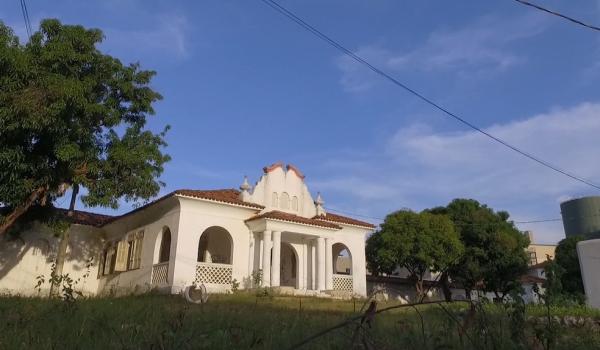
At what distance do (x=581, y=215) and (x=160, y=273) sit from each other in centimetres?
7259

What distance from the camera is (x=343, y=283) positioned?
23.3 meters

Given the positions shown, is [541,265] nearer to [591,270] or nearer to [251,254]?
[591,270]

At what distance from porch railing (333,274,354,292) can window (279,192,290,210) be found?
13.0 feet

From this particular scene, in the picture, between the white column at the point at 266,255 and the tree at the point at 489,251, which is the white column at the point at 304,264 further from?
the tree at the point at 489,251

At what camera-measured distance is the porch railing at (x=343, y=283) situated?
75.3 feet

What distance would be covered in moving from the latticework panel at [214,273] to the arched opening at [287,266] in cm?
477

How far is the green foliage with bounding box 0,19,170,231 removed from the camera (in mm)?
14695

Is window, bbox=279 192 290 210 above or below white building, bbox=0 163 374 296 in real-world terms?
above

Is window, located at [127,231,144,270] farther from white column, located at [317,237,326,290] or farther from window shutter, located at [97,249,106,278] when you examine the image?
white column, located at [317,237,326,290]

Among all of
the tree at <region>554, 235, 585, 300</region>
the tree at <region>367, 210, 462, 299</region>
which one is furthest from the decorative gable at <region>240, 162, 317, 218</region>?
the tree at <region>554, 235, 585, 300</region>

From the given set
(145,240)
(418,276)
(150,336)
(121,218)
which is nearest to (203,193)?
(145,240)

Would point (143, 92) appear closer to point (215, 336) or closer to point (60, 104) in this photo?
point (60, 104)

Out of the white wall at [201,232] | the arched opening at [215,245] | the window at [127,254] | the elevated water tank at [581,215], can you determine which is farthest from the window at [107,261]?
the elevated water tank at [581,215]

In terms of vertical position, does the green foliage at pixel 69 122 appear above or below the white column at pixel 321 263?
above
